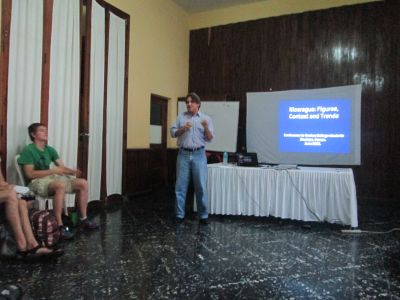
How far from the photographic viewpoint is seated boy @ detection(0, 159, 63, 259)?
2.23 m

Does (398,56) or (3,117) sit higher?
(398,56)

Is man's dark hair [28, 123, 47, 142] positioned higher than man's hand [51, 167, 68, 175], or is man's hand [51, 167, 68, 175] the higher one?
man's dark hair [28, 123, 47, 142]

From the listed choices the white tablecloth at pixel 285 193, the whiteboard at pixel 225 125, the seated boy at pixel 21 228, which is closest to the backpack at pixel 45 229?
the seated boy at pixel 21 228

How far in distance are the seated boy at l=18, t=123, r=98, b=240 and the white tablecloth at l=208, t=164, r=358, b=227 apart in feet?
4.74

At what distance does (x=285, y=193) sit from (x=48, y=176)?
7.92ft

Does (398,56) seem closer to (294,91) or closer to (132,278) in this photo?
(294,91)

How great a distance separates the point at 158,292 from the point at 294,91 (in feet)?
13.4

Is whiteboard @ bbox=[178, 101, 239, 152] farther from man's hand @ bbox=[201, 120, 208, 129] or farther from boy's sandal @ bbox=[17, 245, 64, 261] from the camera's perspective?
boy's sandal @ bbox=[17, 245, 64, 261]

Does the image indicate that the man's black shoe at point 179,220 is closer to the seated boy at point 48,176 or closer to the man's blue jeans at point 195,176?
the man's blue jeans at point 195,176

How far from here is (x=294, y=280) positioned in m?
1.99

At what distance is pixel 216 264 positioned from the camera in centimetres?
224

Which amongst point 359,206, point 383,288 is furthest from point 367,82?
point 383,288

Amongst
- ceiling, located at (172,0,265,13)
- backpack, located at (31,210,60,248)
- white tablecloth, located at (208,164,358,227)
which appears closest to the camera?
backpack, located at (31,210,60,248)

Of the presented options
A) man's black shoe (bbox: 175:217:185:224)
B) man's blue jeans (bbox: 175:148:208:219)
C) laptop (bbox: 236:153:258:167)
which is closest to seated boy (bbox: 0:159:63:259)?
man's black shoe (bbox: 175:217:185:224)
